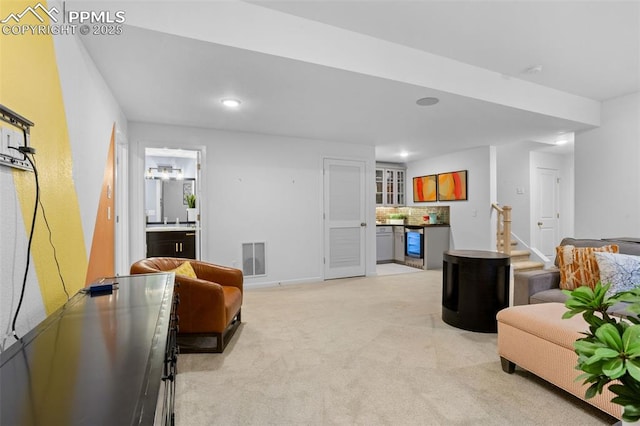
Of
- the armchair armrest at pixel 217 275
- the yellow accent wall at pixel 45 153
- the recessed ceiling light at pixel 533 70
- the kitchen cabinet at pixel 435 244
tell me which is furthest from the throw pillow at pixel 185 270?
the kitchen cabinet at pixel 435 244

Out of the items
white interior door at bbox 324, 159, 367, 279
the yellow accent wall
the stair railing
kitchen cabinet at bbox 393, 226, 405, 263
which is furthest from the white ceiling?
kitchen cabinet at bbox 393, 226, 405, 263

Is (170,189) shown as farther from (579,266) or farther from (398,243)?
(579,266)

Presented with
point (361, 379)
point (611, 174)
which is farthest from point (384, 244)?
point (361, 379)

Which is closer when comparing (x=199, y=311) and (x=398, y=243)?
(x=199, y=311)

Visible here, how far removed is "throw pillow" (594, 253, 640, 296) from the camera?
2305 millimetres

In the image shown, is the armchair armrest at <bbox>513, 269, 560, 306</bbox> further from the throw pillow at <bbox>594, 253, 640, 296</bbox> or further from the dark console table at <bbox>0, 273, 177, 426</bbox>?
the dark console table at <bbox>0, 273, 177, 426</bbox>

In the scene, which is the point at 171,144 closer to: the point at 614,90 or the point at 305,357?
the point at 305,357

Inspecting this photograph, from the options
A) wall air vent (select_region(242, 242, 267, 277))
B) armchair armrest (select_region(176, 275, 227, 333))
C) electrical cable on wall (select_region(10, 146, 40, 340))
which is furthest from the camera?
wall air vent (select_region(242, 242, 267, 277))

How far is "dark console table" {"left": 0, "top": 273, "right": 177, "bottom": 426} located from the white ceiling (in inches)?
72.8

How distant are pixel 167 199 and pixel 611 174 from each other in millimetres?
6927

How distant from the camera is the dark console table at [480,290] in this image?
2928 millimetres

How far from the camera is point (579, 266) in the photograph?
2.70 metres

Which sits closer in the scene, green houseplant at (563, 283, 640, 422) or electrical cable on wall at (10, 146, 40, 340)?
green houseplant at (563, 283, 640, 422)

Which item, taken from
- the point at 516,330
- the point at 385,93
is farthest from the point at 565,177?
the point at 516,330
